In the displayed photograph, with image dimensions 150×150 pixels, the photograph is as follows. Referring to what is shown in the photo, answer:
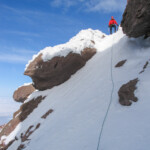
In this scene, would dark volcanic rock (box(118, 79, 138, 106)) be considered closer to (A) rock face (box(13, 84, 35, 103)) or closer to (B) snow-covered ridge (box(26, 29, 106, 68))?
(B) snow-covered ridge (box(26, 29, 106, 68))

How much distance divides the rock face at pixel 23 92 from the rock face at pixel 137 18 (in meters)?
15.8

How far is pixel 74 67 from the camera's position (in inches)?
568

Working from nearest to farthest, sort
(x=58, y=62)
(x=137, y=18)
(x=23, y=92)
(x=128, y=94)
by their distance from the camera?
(x=128, y=94) → (x=137, y=18) → (x=58, y=62) → (x=23, y=92)

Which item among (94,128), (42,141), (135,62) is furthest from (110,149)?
(135,62)

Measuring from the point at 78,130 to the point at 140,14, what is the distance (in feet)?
22.9

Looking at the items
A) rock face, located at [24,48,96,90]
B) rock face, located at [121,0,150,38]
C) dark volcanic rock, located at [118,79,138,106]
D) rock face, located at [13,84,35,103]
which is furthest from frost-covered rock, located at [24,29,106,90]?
dark volcanic rock, located at [118,79,138,106]

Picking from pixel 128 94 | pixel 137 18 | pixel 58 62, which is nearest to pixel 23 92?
pixel 58 62

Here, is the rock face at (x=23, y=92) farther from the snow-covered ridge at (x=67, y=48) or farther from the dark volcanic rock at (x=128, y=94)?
the dark volcanic rock at (x=128, y=94)

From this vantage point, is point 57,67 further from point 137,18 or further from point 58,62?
point 137,18

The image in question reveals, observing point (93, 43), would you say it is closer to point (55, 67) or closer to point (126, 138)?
point (55, 67)

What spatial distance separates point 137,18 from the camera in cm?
851

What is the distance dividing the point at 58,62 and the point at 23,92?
10427mm

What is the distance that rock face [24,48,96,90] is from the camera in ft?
46.3

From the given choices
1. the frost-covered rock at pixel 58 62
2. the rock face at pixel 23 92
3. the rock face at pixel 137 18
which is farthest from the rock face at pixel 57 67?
the rock face at pixel 23 92
